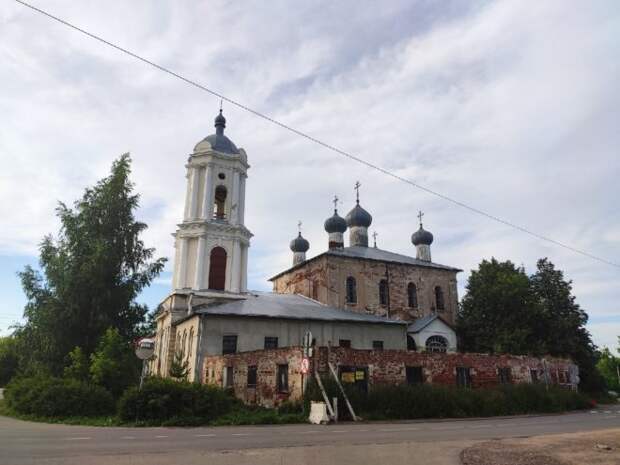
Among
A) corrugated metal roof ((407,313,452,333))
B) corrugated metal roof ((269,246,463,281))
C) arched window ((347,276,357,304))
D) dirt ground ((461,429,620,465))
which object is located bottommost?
dirt ground ((461,429,620,465))

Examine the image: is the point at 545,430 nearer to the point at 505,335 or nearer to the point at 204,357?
the point at 204,357

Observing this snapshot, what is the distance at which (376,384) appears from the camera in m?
18.5

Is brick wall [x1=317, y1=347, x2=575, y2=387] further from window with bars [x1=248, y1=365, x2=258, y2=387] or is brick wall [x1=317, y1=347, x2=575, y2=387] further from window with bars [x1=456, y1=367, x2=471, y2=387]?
window with bars [x1=248, y1=365, x2=258, y2=387]

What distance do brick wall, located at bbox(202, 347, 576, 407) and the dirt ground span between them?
317 inches

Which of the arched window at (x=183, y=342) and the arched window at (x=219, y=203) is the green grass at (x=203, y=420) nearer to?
the arched window at (x=183, y=342)

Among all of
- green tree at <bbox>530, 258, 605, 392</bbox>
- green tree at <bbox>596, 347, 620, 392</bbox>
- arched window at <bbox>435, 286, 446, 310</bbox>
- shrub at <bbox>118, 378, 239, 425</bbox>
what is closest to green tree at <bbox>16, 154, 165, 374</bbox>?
shrub at <bbox>118, 378, 239, 425</bbox>

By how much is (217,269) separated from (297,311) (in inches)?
246

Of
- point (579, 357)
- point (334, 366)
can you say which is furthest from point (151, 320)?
point (579, 357)

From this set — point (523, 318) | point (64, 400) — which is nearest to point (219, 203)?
point (64, 400)

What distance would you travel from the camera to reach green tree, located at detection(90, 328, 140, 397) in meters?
19.2

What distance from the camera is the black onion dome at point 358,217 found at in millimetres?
39844

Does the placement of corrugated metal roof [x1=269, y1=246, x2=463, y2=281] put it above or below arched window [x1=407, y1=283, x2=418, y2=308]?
above

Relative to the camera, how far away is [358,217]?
3994 centimetres

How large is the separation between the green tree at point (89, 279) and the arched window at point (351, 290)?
507 inches
